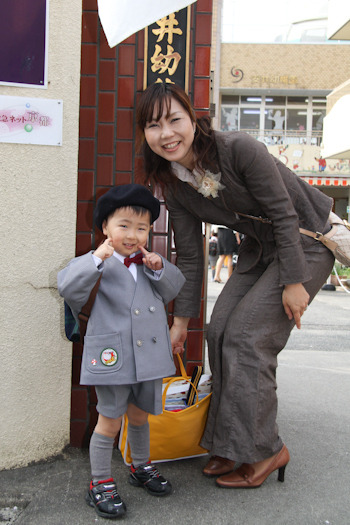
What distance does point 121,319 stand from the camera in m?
2.02

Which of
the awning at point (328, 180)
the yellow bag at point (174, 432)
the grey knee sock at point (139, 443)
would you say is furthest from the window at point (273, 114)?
the grey knee sock at point (139, 443)

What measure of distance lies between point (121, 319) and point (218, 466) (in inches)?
35.0

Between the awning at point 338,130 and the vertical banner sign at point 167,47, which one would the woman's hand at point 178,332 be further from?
the awning at point 338,130

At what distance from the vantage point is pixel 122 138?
Answer: 255 cm

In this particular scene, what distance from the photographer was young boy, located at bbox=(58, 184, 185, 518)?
1953 millimetres

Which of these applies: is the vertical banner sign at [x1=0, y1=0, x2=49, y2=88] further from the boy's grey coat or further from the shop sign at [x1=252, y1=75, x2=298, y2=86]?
the shop sign at [x1=252, y1=75, x2=298, y2=86]

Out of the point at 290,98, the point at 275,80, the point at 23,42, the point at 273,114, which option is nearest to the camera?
the point at 23,42

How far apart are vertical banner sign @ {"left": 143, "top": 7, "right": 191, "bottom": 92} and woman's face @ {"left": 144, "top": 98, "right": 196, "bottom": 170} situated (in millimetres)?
494

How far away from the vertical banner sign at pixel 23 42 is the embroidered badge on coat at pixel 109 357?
4.04 feet

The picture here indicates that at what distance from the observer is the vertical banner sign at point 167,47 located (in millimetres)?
2490

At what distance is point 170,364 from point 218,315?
1.33 ft

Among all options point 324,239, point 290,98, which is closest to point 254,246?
point 324,239

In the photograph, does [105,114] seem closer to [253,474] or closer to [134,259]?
[134,259]

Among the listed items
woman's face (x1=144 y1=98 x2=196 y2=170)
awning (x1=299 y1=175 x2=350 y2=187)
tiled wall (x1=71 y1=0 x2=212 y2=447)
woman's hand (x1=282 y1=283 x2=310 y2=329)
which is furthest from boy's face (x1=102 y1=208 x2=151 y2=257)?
awning (x1=299 y1=175 x2=350 y2=187)
